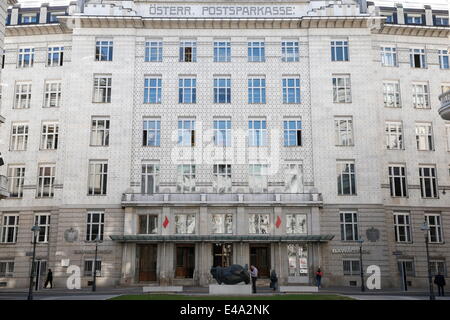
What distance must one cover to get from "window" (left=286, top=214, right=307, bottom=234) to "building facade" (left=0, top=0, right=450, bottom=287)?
0.09 m

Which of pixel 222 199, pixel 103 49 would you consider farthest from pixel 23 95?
pixel 222 199

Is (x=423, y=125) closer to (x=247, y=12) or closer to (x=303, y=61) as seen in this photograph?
(x=303, y=61)

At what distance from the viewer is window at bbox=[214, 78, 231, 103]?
43.1 meters

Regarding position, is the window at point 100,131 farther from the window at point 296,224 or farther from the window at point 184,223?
the window at point 296,224

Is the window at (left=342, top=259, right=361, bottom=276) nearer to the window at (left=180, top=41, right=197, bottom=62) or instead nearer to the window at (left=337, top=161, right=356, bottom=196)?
the window at (left=337, top=161, right=356, bottom=196)

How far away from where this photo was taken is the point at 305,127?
42.5 metres

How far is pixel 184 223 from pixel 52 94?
18.0 m

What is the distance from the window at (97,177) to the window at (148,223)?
Answer: 13.8 ft

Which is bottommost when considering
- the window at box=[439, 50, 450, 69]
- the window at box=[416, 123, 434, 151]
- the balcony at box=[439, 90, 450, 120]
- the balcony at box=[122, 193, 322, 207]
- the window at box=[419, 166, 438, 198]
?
the balcony at box=[122, 193, 322, 207]

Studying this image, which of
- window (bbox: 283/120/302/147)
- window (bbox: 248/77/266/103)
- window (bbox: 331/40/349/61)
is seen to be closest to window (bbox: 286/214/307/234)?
window (bbox: 283/120/302/147)

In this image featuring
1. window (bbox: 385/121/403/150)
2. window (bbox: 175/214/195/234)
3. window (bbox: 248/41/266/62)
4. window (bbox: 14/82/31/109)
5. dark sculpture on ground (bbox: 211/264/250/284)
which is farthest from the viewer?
window (bbox: 14/82/31/109)

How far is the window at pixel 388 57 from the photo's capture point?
4469 centimetres
